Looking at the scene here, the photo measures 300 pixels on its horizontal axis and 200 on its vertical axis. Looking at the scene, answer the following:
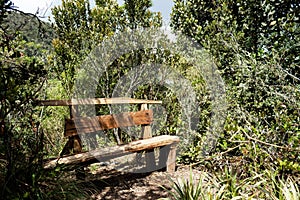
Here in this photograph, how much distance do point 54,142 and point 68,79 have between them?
1.06 metres

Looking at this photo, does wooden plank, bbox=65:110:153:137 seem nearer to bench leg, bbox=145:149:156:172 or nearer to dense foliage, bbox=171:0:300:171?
bench leg, bbox=145:149:156:172

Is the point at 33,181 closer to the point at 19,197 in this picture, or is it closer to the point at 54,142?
the point at 19,197

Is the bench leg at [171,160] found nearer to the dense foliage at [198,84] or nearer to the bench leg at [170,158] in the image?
the bench leg at [170,158]

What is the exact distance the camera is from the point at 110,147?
3.71 m

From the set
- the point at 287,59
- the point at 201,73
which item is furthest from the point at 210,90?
the point at 287,59

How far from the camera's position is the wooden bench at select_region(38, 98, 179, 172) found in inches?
123

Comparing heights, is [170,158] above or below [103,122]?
below

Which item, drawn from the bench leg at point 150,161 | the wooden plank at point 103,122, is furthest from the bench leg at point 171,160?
the wooden plank at point 103,122

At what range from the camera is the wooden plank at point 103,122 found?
3233mm

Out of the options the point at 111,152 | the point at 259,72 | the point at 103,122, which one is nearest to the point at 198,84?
the point at 259,72

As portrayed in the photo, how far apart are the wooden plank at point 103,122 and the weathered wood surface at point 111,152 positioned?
284 millimetres

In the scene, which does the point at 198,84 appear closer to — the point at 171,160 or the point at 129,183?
the point at 171,160

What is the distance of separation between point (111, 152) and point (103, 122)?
1.54ft

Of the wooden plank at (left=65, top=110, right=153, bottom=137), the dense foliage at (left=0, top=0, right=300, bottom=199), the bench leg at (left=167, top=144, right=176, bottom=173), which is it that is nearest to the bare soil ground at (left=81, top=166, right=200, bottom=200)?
the bench leg at (left=167, top=144, right=176, bottom=173)
